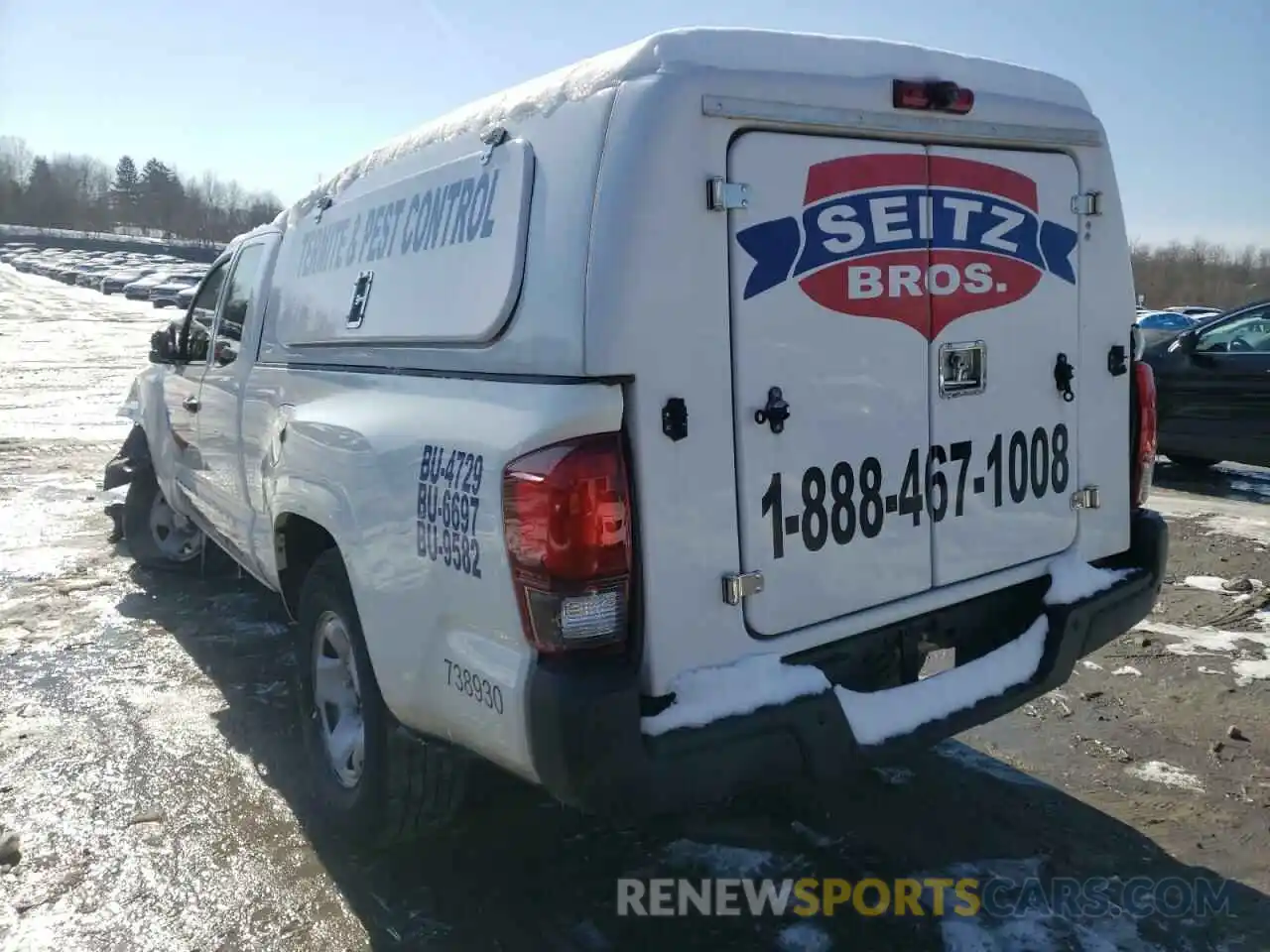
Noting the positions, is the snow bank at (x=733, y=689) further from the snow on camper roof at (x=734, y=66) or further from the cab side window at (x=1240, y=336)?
the cab side window at (x=1240, y=336)

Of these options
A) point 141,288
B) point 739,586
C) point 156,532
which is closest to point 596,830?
point 739,586

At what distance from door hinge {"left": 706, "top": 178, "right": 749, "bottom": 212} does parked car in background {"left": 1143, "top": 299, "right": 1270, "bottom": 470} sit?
24.4 ft

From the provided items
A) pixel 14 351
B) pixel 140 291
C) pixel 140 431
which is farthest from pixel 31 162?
pixel 140 431

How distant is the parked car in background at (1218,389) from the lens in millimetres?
8461

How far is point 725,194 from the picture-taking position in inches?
102

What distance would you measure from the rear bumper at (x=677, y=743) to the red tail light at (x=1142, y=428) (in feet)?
3.86

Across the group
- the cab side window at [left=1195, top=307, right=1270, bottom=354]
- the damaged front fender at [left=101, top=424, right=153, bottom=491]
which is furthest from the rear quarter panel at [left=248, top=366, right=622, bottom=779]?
the cab side window at [left=1195, top=307, right=1270, bottom=354]

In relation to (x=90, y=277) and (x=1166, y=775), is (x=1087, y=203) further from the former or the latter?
(x=90, y=277)

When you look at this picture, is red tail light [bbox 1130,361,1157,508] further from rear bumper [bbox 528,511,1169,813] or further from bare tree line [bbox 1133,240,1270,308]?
bare tree line [bbox 1133,240,1270,308]

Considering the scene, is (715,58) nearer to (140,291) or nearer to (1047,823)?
Answer: (1047,823)

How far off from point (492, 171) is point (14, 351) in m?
25.5

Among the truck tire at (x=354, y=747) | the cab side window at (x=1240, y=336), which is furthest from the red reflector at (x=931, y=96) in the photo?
the cab side window at (x=1240, y=336)

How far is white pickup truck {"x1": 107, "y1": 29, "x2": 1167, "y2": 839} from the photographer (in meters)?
2.45

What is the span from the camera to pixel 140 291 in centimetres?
4738
